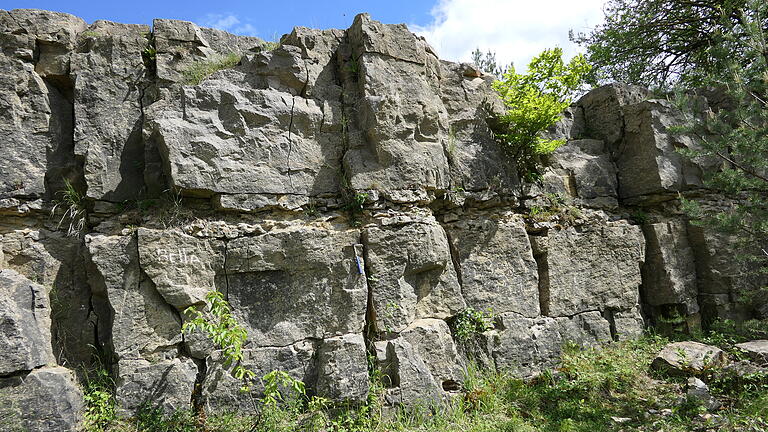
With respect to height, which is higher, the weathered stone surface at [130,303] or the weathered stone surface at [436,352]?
the weathered stone surface at [130,303]

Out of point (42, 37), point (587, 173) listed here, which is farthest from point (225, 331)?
point (587, 173)

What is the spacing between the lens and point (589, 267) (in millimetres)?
6996

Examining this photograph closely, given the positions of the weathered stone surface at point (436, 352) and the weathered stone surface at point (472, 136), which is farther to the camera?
the weathered stone surface at point (472, 136)

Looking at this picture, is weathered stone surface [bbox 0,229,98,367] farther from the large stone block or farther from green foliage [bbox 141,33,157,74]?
the large stone block

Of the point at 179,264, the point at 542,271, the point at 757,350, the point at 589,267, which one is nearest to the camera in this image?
the point at 179,264

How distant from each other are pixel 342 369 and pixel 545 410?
2.28m

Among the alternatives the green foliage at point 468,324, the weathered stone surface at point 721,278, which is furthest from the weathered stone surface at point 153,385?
the weathered stone surface at point 721,278

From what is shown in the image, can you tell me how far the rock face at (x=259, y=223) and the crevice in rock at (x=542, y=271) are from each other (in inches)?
0.8

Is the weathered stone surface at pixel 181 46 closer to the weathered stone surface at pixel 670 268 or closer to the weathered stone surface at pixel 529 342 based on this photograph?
the weathered stone surface at pixel 529 342

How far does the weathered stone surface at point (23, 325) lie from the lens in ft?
13.8

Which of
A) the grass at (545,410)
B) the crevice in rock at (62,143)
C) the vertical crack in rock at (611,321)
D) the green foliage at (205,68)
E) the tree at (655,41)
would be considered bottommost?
the grass at (545,410)

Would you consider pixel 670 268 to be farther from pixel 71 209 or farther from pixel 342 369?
pixel 71 209

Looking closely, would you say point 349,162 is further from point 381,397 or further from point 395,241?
point 381,397

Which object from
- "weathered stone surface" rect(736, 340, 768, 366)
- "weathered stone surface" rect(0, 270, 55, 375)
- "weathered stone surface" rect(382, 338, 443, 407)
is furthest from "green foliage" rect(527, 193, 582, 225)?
"weathered stone surface" rect(0, 270, 55, 375)
